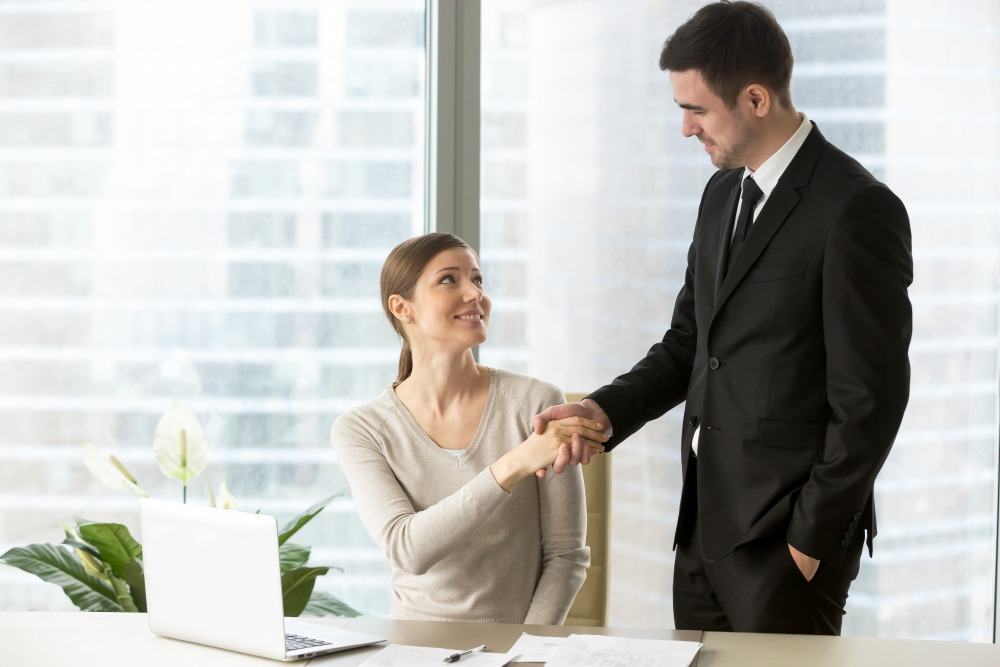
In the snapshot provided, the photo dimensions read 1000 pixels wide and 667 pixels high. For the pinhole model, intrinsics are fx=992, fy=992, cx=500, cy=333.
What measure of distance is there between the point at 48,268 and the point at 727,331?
2.11 meters

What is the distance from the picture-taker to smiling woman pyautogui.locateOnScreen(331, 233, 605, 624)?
2.01 metres

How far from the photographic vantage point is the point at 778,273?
1.86 m

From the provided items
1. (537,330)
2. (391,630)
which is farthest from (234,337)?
(391,630)

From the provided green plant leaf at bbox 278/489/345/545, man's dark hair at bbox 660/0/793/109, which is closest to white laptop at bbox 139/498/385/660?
green plant leaf at bbox 278/489/345/545

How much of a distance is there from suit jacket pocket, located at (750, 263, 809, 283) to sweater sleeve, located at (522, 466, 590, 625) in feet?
1.96

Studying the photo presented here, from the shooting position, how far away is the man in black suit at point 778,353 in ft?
5.76

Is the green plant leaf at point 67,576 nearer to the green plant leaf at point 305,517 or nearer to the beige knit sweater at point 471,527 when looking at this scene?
the green plant leaf at point 305,517

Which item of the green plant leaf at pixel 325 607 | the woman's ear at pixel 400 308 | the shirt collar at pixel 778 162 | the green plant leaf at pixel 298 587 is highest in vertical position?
the shirt collar at pixel 778 162

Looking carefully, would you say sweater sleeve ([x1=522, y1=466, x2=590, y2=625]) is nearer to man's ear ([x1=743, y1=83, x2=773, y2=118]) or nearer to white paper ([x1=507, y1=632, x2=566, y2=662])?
white paper ([x1=507, y1=632, x2=566, y2=662])

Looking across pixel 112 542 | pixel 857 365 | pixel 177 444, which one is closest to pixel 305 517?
pixel 177 444

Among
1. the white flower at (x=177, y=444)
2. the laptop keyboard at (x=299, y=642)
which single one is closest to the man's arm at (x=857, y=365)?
the laptop keyboard at (x=299, y=642)

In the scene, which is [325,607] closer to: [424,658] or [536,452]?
[536,452]

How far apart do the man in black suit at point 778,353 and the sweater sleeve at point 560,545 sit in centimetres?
15

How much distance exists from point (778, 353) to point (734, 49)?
59cm
